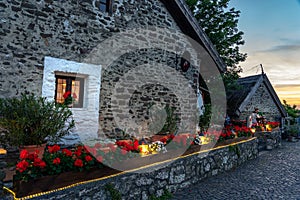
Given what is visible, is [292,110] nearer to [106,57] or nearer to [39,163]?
[106,57]

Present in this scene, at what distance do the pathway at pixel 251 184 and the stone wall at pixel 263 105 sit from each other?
609cm

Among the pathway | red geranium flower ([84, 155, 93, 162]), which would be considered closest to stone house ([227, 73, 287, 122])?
the pathway

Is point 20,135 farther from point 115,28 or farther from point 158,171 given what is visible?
point 115,28

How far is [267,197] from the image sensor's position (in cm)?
446

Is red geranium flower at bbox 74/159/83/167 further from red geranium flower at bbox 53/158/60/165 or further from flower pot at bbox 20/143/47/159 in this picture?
flower pot at bbox 20/143/47/159

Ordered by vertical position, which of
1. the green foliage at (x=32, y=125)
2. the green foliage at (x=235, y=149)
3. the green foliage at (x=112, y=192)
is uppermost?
the green foliage at (x=32, y=125)

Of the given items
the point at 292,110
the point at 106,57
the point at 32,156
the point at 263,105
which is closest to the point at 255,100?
the point at 263,105

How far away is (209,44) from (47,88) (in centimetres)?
533

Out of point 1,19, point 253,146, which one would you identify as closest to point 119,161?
point 1,19

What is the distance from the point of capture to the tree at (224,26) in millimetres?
11789

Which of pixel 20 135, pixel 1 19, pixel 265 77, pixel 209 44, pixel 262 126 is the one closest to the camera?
pixel 20 135

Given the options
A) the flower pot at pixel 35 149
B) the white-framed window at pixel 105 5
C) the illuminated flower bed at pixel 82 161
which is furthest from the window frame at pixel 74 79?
the flower pot at pixel 35 149

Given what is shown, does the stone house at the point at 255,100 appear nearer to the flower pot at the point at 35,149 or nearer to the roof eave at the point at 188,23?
the roof eave at the point at 188,23

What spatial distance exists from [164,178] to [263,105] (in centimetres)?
1174
